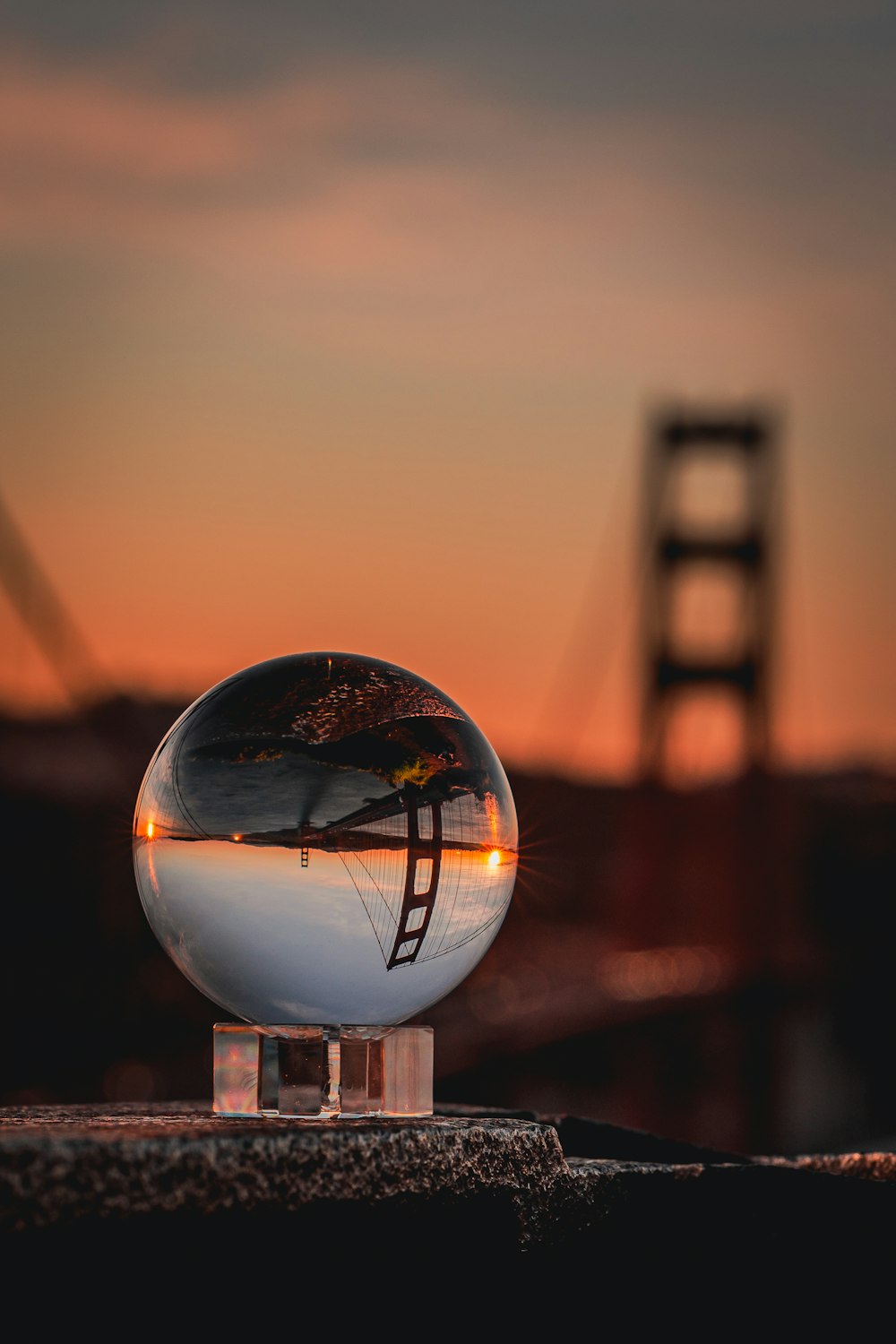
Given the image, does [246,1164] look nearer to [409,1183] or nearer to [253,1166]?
[253,1166]

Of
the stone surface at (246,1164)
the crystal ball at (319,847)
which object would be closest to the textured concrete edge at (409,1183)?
the stone surface at (246,1164)

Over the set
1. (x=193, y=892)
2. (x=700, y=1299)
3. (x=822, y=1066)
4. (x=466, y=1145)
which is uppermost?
(x=193, y=892)

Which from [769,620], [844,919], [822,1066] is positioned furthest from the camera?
[844,919]

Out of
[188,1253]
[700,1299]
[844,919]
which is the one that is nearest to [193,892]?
[188,1253]

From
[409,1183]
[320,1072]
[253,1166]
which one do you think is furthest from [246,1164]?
[320,1072]

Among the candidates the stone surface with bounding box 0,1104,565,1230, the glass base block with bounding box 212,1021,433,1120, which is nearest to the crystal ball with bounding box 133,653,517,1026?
the glass base block with bounding box 212,1021,433,1120

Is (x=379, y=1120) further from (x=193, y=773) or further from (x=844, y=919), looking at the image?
(x=844, y=919)
